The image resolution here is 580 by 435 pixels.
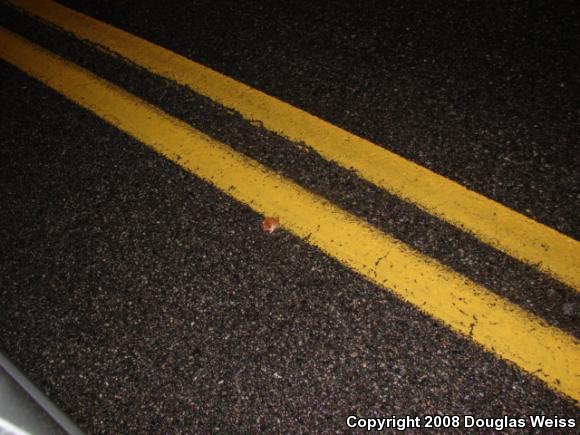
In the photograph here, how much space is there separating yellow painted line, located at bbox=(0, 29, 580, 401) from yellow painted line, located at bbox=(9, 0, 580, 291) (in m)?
0.20

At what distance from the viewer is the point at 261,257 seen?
1647 millimetres

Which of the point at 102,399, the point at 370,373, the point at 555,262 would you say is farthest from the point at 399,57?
the point at 102,399

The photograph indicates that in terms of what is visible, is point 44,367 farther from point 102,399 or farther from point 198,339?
point 198,339

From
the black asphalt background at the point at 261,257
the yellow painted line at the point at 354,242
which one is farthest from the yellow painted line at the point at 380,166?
the yellow painted line at the point at 354,242

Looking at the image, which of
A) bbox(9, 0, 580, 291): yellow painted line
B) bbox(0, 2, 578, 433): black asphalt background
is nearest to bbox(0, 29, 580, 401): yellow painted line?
bbox(0, 2, 578, 433): black asphalt background

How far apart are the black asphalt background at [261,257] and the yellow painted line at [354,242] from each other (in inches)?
1.8

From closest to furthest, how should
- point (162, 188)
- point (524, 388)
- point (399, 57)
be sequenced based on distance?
point (524, 388)
point (162, 188)
point (399, 57)

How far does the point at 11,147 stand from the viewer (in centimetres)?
214

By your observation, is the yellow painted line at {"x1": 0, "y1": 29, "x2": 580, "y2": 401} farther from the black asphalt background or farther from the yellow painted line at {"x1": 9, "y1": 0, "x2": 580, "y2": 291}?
the yellow painted line at {"x1": 9, "y1": 0, "x2": 580, "y2": 291}

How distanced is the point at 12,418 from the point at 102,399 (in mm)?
364

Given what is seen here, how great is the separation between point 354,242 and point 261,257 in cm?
36

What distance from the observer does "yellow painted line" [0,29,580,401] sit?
1364mm

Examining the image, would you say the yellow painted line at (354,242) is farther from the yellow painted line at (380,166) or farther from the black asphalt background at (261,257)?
the yellow painted line at (380,166)

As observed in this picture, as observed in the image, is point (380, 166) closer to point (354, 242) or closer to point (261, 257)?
point (354, 242)
